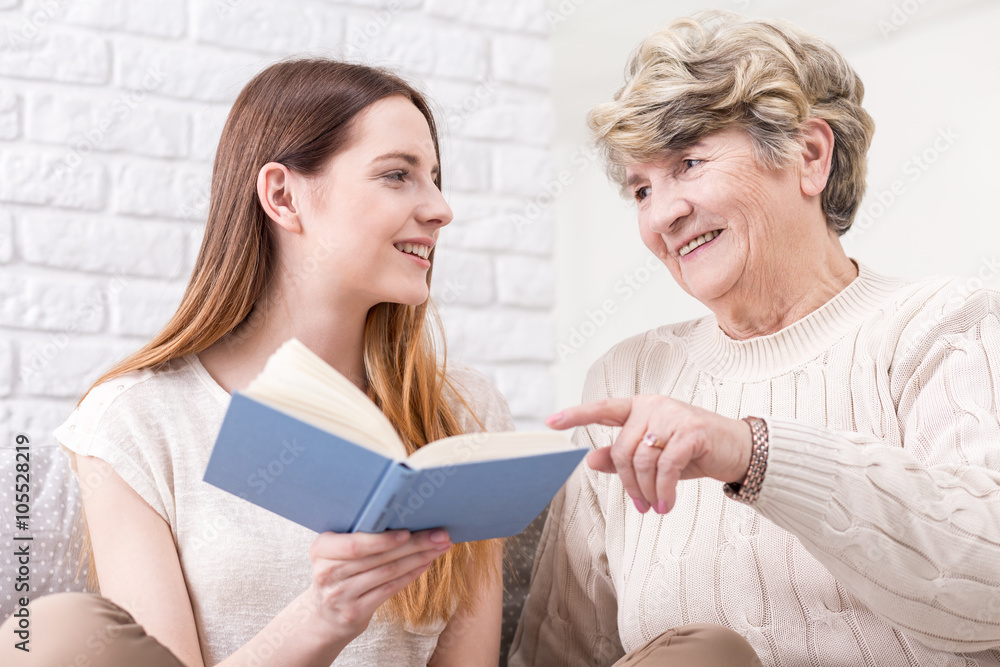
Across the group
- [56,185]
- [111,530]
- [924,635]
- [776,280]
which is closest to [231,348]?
[111,530]

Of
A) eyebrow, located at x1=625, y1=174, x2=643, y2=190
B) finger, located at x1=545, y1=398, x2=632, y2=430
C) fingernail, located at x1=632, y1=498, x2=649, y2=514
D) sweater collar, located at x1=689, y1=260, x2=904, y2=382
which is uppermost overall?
eyebrow, located at x1=625, y1=174, x2=643, y2=190

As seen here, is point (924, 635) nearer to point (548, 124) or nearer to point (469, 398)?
point (469, 398)

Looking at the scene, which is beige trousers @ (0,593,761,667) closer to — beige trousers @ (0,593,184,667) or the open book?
beige trousers @ (0,593,184,667)

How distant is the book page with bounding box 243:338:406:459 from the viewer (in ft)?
2.76

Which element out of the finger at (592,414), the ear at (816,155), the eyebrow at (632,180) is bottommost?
the finger at (592,414)

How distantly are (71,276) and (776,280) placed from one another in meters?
1.27

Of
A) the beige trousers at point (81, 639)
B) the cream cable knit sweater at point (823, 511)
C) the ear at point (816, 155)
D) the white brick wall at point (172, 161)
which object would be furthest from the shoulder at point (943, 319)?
the beige trousers at point (81, 639)

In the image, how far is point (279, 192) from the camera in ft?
4.70

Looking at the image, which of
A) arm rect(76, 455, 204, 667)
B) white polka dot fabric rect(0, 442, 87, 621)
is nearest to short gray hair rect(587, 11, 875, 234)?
arm rect(76, 455, 204, 667)

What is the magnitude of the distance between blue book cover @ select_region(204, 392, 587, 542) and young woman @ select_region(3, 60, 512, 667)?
0.37 metres

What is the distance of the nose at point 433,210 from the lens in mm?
1437

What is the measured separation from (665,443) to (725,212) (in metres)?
0.55

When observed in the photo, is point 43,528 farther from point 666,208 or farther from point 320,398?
point 666,208

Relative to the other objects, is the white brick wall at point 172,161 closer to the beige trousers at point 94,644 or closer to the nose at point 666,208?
the nose at point 666,208
